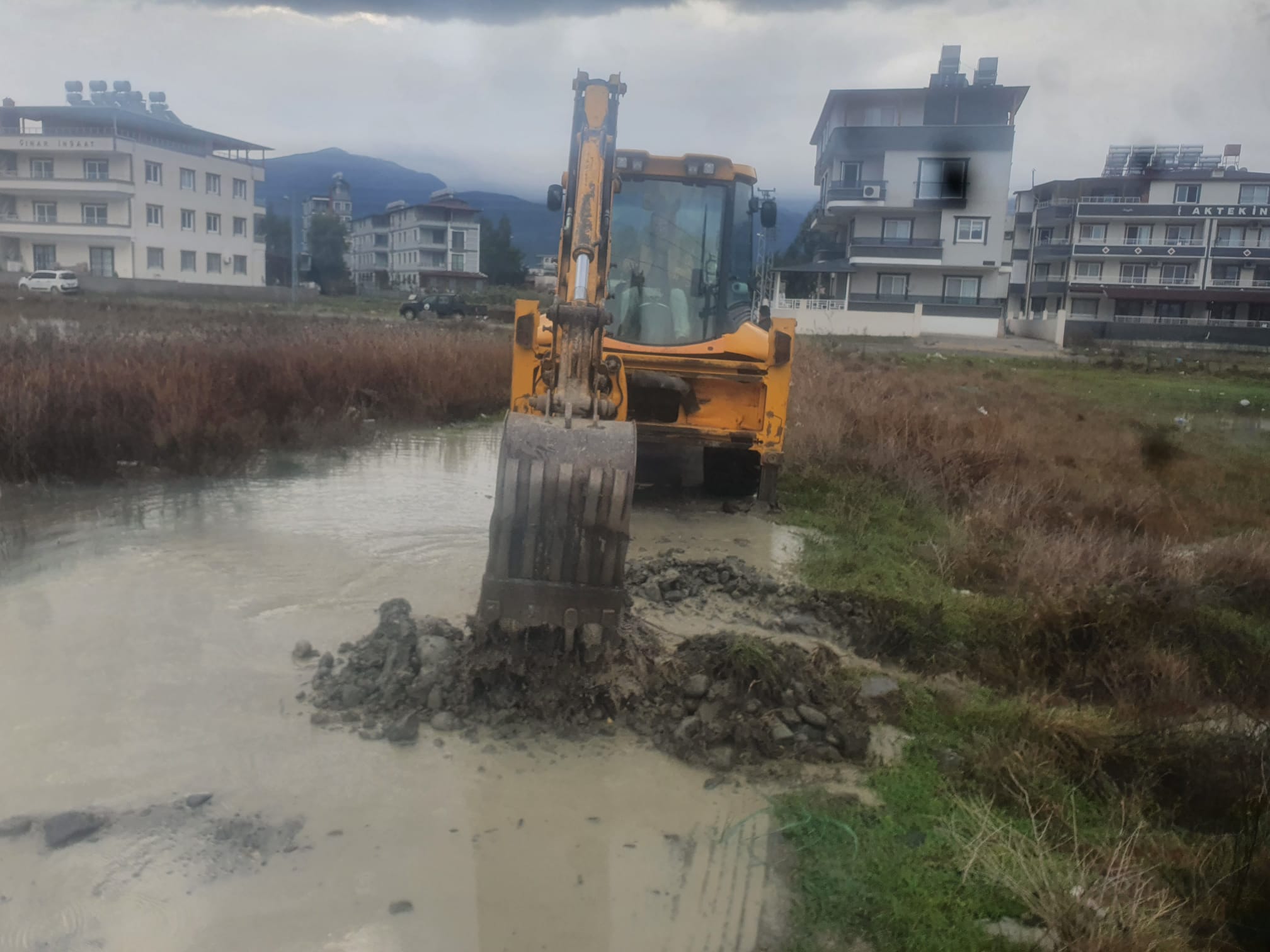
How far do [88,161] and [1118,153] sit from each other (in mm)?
45461

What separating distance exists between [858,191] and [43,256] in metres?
35.2

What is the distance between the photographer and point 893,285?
146ft

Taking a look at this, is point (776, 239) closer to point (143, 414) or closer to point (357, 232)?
point (143, 414)

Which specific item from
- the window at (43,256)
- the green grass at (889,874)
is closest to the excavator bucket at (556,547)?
the green grass at (889,874)

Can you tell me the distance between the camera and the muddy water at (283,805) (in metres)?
3.38

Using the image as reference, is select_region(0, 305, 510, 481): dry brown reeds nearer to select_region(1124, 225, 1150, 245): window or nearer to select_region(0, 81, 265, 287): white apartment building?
select_region(0, 81, 265, 287): white apartment building

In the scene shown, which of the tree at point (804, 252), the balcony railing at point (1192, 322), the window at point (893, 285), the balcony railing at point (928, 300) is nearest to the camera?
the balcony railing at point (928, 300)

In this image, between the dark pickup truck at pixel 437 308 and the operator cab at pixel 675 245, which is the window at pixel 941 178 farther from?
the operator cab at pixel 675 245

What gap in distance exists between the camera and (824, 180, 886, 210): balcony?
42.7m

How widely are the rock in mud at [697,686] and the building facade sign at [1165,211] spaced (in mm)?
49104

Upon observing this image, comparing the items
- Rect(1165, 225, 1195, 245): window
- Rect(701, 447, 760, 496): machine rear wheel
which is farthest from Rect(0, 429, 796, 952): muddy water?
Rect(1165, 225, 1195, 245): window

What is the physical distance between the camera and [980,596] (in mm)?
6602

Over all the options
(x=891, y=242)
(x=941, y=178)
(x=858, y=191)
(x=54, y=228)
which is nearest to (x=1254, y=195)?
(x=941, y=178)

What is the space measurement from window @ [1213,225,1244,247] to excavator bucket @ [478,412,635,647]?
2028 inches
